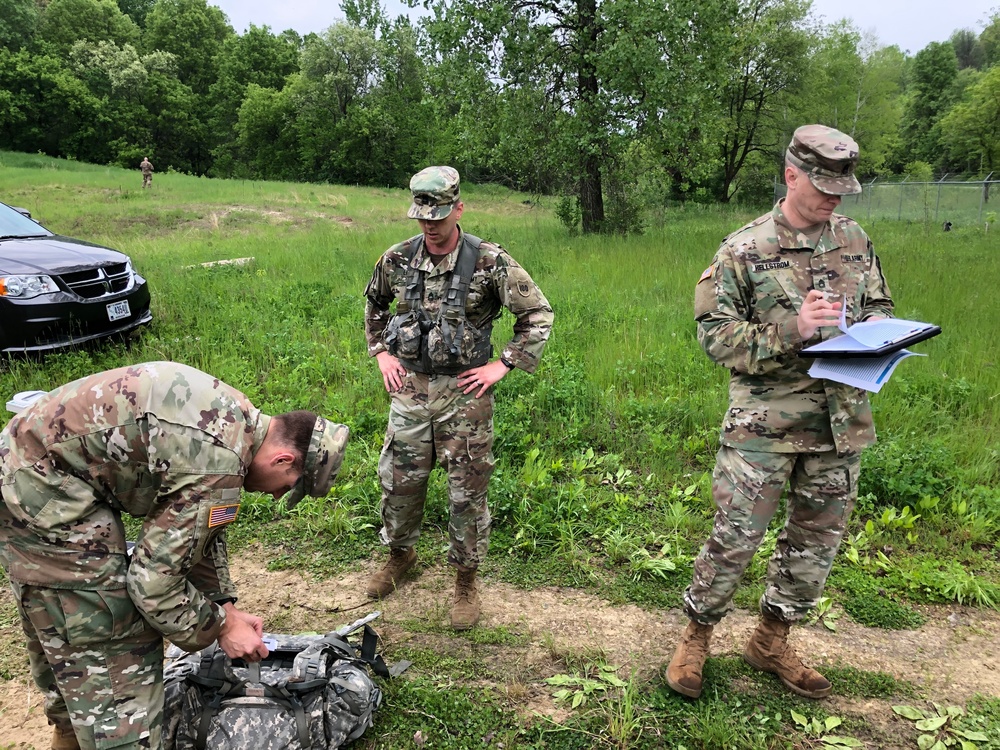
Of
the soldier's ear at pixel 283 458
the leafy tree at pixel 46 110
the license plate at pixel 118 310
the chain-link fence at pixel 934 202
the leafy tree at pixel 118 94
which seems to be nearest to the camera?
the soldier's ear at pixel 283 458

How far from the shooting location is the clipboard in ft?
7.02

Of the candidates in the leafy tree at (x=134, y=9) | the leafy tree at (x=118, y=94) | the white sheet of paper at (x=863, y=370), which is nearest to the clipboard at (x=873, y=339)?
the white sheet of paper at (x=863, y=370)

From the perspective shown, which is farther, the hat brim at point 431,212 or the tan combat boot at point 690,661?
the hat brim at point 431,212

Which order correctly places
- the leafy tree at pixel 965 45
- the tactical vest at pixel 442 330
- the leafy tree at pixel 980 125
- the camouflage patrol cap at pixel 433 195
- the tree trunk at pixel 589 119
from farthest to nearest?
1. the leafy tree at pixel 965 45
2. the leafy tree at pixel 980 125
3. the tree trunk at pixel 589 119
4. the tactical vest at pixel 442 330
5. the camouflage patrol cap at pixel 433 195

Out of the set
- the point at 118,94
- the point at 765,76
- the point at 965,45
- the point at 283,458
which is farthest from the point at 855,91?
the point at 965,45

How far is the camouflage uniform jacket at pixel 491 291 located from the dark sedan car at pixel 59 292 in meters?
4.08

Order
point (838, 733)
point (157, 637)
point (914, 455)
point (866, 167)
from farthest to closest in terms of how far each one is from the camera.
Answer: point (866, 167), point (914, 455), point (838, 733), point (157, 637)

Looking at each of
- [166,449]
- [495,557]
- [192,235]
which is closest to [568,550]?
[495,557]

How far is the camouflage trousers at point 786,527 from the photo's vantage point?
2545mm

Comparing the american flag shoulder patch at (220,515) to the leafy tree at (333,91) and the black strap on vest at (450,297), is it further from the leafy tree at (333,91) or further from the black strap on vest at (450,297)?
the leafy tree at (333,91)

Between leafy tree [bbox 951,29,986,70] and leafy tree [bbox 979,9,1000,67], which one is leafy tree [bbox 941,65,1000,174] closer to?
leafy tree [bbox 979,9,1000,67]

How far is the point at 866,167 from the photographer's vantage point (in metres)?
36.1

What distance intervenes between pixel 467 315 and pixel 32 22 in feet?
185

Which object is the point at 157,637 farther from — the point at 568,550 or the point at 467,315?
the point at 568,550
